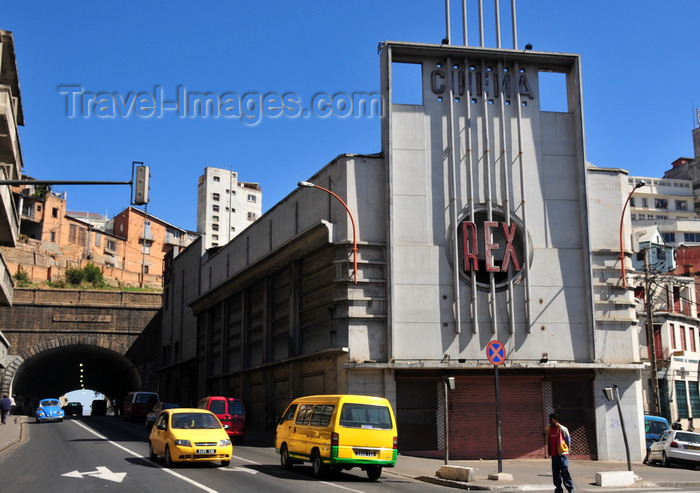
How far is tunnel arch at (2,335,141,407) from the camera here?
61.0m

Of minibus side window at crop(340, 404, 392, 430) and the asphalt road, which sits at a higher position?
minibus side window at crop(340, 404, 392, 430)

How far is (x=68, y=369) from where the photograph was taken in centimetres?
7644

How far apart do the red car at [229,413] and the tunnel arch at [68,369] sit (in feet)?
115

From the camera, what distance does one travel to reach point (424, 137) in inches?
1139

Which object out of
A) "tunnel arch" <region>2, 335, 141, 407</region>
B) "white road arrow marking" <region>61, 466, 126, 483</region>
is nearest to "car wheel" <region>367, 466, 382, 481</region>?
"white road arrow marking" <region>61, 466, 126, 483</region>

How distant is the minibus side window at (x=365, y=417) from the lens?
1807 centimetres

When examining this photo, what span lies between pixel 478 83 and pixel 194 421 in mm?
17291

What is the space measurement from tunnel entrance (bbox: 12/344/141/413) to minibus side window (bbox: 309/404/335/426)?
158ft

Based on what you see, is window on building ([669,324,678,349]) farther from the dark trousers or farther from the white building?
the white building

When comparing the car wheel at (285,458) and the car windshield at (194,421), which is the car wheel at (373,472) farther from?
the car windshield at (194,421)

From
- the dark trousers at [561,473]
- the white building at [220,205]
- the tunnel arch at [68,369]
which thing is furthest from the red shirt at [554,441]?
the white building at [220,205]

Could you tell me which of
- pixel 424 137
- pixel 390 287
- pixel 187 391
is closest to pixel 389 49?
pixel 424 137

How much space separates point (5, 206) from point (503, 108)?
1995 cm

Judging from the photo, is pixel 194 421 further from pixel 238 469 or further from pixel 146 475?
pixel 146 475
